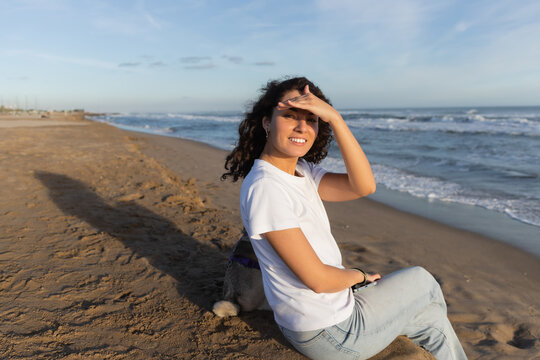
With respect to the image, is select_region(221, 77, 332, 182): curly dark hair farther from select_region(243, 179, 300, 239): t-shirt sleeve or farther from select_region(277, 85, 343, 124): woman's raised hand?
select_region(243, 179, 300, 239): t-shirt sleeve

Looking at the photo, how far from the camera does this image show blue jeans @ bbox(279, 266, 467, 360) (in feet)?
6.42

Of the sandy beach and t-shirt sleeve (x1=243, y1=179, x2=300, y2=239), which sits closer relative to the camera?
t-shirt sleeve (x1=243, y1=179, x2=300, y2=239)

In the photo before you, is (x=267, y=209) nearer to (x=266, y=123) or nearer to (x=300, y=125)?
(x=300, y=125)

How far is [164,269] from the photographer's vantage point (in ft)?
11.2

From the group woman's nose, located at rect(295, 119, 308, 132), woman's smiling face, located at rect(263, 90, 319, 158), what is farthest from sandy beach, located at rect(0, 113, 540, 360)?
woman's nose, located at rect(295, 119, 308, 132)

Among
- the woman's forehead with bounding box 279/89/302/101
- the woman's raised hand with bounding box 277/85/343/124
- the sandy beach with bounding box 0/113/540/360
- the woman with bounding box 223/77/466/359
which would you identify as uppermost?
the woman's forehead with bounding box 279/89/302/101

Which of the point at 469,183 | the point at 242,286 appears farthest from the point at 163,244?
the point at 469,183

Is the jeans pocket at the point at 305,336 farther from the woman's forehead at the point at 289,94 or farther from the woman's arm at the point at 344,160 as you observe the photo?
the woman's forehead at the point at 289,94

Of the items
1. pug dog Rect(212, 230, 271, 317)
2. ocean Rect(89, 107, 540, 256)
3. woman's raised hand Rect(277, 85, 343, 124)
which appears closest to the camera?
woman's raised hand Rect(277, 85, 343, 124)

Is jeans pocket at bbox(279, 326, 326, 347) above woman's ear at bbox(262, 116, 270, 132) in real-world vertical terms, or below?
below

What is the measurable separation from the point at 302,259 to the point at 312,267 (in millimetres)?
68

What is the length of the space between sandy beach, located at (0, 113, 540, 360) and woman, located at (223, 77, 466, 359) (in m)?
0.34

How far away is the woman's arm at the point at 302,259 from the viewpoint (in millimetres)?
1732

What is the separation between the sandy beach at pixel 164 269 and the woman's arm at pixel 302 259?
2.49 feet
